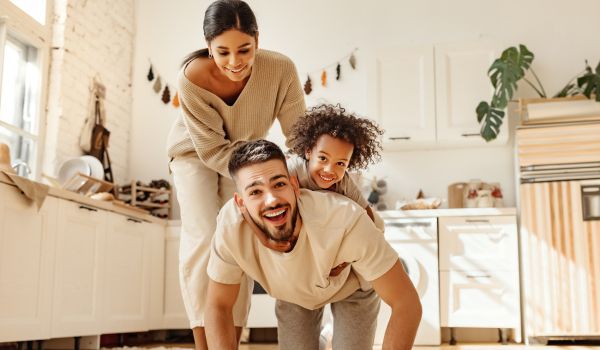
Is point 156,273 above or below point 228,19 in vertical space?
below

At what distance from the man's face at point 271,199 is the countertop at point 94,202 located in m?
1.84

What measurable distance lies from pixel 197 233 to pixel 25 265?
5.03 ft

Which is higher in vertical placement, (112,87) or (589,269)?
(112,87)

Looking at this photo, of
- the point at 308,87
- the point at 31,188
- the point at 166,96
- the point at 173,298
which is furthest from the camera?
the point at 166,96

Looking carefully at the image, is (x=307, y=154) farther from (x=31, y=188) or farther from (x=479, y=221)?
(x=479, y=221)

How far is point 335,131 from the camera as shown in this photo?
84.1 inches

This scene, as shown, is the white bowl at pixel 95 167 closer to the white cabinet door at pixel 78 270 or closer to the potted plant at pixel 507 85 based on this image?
the white cabinet door at pixel 78 270

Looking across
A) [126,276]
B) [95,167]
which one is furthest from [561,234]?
[95,167]

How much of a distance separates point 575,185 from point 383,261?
132 inches

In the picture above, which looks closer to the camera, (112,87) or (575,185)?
(575,185)

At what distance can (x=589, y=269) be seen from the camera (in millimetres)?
4711

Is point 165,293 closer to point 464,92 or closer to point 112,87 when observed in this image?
point 112,87

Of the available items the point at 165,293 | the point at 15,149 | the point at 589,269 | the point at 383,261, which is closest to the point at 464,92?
the point at 589,269

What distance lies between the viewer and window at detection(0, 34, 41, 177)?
439 cm
